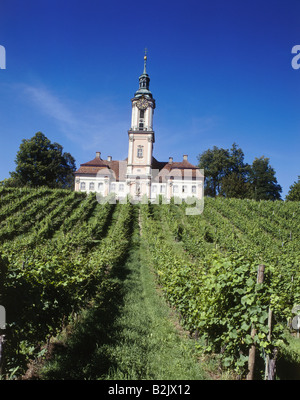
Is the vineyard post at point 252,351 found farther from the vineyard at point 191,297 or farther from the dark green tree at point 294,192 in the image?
the dark green tree at point 294,192

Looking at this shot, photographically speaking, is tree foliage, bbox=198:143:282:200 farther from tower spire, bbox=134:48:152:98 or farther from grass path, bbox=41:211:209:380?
grass path, bbox=41:211:209:380

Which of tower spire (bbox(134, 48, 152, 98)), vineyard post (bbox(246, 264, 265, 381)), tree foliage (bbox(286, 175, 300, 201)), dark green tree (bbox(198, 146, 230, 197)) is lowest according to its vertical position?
vineyard post (bbox(246, 264, 265, 381))

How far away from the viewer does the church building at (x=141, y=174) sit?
4675 centimetres

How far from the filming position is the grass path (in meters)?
4.42

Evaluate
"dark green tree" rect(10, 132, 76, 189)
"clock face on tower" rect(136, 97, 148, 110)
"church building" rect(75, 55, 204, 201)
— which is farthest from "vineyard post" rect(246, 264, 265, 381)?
"clock face on tower" rect(136, 97, 148, 110)

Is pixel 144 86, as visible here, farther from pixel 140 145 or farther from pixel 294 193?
pixel 294 193

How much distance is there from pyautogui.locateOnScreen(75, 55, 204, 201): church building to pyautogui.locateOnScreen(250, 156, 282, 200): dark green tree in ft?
52.1

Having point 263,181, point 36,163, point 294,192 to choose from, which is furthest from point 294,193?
point 36,163

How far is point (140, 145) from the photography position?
4772cm

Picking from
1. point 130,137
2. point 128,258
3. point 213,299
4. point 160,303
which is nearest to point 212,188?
point 130,137

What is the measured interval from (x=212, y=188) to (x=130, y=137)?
73.9 ft

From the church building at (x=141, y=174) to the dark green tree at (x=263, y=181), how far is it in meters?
15.9

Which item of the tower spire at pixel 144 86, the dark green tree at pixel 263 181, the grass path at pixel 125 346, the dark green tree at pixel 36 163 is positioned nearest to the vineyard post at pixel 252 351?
the grass path at pixel 125 346

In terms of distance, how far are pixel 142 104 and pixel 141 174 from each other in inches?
515
